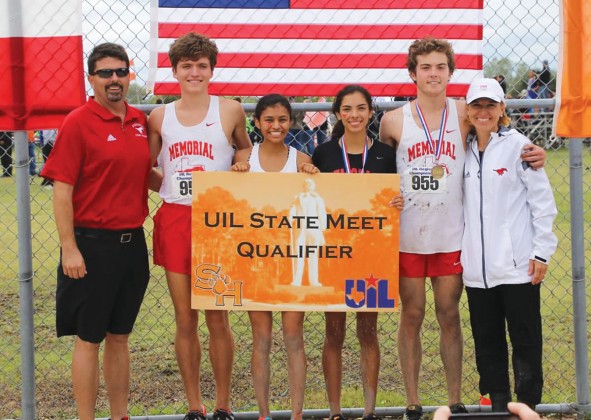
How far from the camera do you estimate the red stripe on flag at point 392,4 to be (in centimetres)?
546

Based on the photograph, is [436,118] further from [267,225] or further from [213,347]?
[213,347]

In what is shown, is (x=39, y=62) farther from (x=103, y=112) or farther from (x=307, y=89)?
(x=307, y=89)

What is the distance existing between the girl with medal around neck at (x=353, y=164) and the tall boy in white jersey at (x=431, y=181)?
0.46 feet

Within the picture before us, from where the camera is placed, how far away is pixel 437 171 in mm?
4719

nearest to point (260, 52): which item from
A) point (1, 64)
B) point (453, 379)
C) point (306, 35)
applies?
point (306, 35)

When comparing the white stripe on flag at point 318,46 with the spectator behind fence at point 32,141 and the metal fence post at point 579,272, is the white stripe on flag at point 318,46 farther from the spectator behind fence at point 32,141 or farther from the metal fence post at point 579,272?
the spectator behind fence at point 32,141

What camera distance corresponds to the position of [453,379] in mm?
4965

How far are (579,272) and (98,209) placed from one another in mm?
3041

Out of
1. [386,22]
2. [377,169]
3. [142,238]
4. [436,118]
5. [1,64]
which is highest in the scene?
[386,22]

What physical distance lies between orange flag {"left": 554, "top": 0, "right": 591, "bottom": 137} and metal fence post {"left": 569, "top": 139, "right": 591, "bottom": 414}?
13cm

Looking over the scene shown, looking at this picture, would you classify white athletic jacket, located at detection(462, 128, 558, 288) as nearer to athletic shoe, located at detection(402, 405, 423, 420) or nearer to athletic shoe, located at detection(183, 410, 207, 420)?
athletic shoe, located at detection(402, 405, 423, 420)

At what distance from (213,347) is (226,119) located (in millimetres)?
1399

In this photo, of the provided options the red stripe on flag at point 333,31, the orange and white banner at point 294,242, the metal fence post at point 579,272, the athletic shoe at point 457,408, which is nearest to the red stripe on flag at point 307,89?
the red stripe on flag at point 333,31

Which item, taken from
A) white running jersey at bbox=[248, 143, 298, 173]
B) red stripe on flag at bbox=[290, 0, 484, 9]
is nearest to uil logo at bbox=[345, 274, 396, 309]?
white running jersey at bbox=[248, 143, 298, 173]
